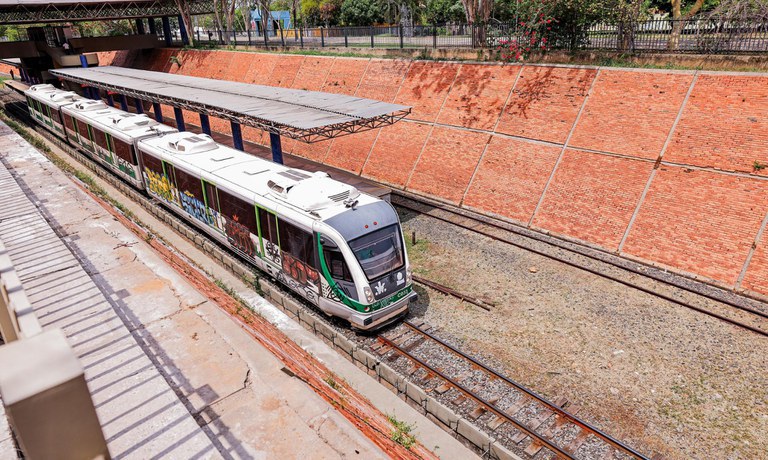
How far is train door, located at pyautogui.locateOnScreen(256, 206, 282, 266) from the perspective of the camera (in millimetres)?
13391

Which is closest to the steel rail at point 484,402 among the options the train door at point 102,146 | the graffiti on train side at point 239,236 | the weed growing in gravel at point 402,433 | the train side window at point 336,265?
the weed growing in gravel at point 402,433

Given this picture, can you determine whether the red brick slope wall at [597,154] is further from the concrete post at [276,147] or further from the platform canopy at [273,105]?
the concrete post at [276,147]

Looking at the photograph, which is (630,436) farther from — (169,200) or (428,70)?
(428,70)

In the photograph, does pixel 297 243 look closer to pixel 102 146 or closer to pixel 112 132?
pixel 112 132

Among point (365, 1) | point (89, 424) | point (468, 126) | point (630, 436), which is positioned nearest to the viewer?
point (89, 424)

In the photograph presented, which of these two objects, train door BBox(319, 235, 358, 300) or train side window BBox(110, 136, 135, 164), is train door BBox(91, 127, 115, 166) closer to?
train side window BBox(110, 136, 135, 164)

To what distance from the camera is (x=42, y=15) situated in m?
41.2

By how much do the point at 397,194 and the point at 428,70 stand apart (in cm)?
768

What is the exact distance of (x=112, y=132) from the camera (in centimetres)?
2231

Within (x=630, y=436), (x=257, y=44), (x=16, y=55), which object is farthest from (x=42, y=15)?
(x=630, y=436)

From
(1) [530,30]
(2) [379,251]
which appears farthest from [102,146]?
(1) [530,30]

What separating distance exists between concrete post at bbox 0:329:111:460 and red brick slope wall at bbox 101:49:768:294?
16657 millimetres

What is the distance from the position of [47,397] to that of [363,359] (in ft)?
27.6

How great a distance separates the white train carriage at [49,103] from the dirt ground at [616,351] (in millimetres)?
27163
